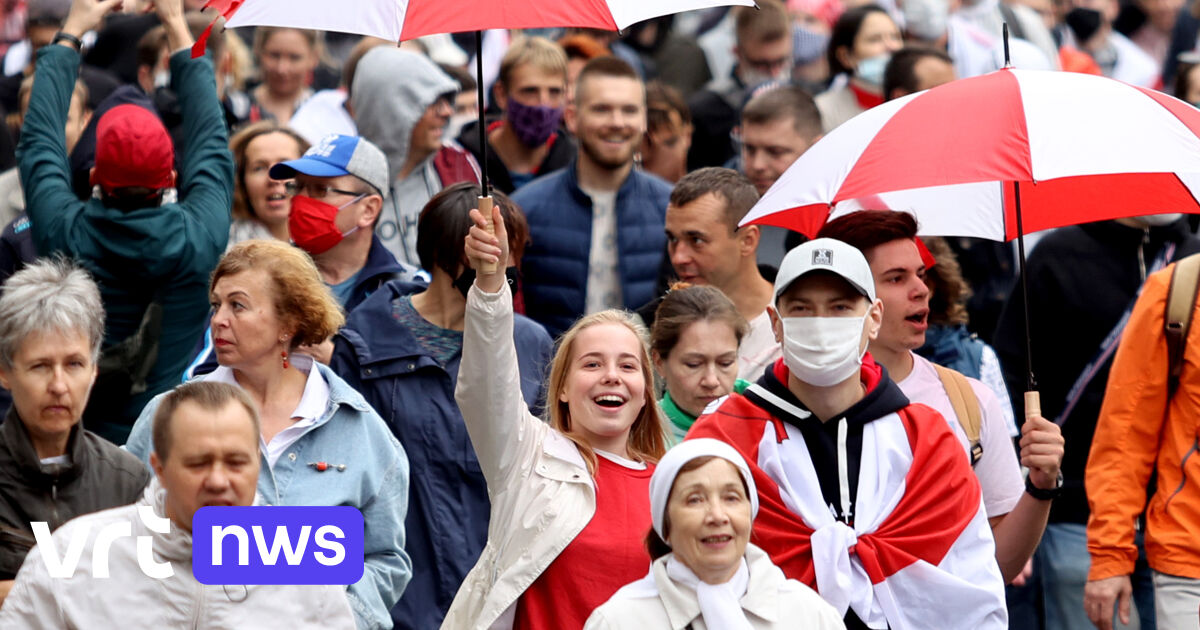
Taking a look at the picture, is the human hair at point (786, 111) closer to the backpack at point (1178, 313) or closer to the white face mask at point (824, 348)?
the backpack at point (1178, 313)

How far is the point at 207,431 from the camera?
5.10 metres

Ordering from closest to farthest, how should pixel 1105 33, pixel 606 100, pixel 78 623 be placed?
pixel 78 623 < pixel 606 100 < pixel 1105 33

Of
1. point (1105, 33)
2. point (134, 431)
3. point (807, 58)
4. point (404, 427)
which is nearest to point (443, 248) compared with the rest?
point (404, 427)

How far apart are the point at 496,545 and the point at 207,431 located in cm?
105

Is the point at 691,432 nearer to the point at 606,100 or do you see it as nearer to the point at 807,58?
the point at 606,100

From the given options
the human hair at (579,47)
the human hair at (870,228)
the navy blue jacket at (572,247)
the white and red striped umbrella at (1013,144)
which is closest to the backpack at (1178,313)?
the white and red striped umbrella at (1013,144)

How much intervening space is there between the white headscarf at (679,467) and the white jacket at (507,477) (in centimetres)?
54

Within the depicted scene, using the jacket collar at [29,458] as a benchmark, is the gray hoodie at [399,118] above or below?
above

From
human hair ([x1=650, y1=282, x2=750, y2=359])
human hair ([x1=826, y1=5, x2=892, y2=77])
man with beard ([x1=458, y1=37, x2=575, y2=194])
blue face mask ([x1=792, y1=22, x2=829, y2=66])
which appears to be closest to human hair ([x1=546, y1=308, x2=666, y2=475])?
human hair ([x1=650, y1=282, x2=750, y2=359])

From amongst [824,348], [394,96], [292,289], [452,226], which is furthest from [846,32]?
[824,348]

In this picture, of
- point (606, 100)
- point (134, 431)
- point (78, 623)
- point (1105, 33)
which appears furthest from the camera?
point (1105, 33)

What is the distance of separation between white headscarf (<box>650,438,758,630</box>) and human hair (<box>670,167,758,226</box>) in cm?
265

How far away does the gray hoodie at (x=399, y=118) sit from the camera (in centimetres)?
927

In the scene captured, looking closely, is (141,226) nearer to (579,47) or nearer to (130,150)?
(130,150)
